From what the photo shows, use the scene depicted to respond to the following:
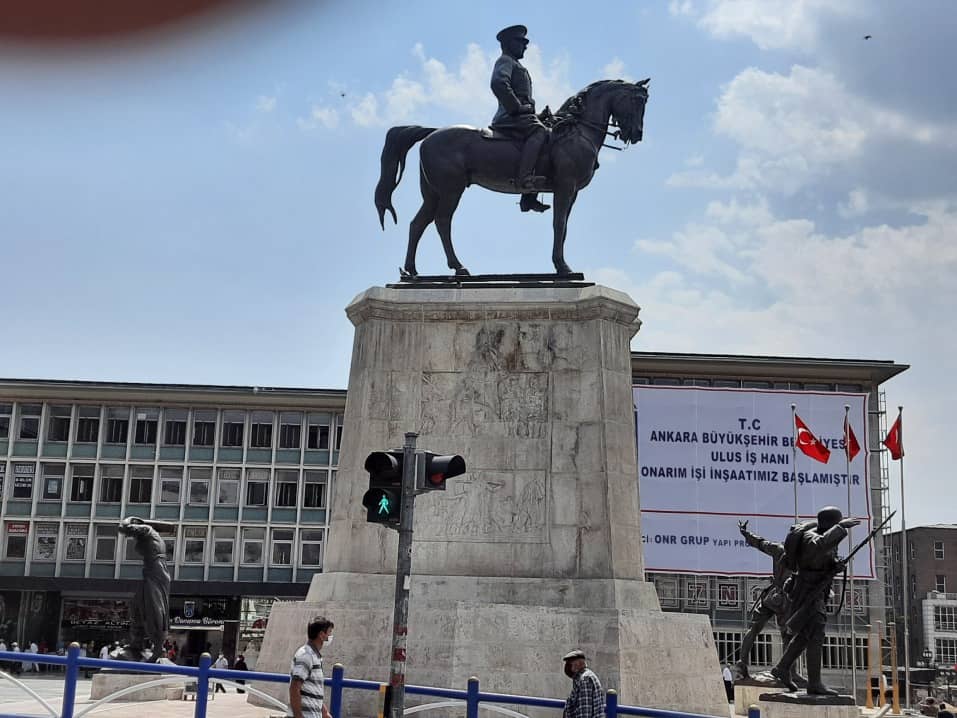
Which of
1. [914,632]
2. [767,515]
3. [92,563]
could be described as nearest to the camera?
[767,515]

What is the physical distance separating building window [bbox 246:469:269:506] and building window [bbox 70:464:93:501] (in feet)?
29.1

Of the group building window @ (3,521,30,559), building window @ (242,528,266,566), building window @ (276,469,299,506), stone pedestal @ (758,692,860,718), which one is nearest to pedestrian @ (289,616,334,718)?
stone pedestal @ (758,692,860,718)

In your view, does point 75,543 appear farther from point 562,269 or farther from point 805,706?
point 805,706

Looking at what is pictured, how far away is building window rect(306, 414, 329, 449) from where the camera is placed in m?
64.8

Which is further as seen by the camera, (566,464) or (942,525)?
(942,525)

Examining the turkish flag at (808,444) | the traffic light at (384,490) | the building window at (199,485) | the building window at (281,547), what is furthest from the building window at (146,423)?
the traffic light at (384,490)

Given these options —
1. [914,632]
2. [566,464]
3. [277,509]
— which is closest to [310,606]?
[566,464]

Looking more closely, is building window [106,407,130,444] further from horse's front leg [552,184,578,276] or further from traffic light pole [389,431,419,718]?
traffic light pole [389,431,419,718]

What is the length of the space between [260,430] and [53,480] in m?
12.1

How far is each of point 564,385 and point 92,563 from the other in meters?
51.5

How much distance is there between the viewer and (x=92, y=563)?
202ft

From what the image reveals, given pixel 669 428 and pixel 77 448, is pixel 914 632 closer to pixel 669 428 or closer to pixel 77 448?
pixel 669 428

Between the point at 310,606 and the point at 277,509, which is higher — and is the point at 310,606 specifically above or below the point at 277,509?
below

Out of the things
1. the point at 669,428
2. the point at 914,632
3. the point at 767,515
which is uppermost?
the point at 669,428
